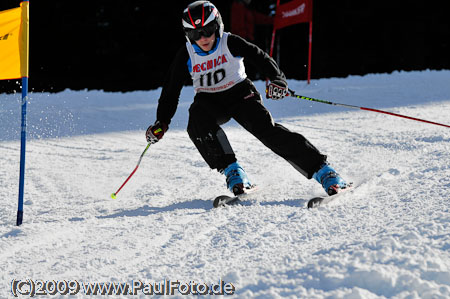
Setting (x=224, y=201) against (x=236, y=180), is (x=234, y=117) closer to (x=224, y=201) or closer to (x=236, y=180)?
(x=236, y=180)

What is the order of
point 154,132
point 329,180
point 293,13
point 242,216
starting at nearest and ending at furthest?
1. point 242,216
2. point 329,180
3. point 154,132
4. point 293,13

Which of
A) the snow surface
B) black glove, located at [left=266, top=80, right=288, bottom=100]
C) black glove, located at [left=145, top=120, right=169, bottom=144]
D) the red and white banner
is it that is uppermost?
the red and white banner

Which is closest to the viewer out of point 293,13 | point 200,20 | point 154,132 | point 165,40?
point 200,20

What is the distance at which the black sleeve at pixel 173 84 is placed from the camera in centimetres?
347

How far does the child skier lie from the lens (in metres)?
3.20

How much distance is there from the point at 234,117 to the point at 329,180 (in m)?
0.78

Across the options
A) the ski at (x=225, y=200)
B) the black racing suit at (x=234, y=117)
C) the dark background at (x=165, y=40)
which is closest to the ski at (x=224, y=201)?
the ski at (x=225, y=200)

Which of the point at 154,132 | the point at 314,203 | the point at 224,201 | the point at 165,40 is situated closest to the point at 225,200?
the point at 224,201

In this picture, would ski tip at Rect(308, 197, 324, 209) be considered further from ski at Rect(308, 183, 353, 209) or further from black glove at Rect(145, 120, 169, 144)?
black glove at Rect(145, 120, 169, 144)

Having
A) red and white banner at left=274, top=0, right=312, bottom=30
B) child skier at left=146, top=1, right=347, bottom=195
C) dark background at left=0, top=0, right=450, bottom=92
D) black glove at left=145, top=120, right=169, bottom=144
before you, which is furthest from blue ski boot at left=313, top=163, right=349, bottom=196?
dark background at left=0, top=0, right=450, bottom=92

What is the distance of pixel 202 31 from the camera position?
3285 mm

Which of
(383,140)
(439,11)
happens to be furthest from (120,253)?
(439,11)

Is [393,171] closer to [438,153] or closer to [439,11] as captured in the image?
[438,153]

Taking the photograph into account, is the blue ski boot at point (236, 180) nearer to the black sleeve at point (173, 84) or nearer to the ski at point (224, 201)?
the ski at point (224, 201)
